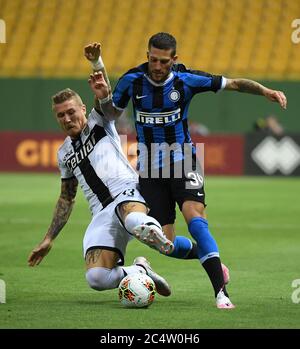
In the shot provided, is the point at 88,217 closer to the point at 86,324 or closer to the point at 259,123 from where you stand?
the point at 86,324

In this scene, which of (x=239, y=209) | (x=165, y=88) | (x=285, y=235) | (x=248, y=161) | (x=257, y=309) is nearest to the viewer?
(x=257, y=309)

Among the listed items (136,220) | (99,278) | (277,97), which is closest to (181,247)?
(99,278)

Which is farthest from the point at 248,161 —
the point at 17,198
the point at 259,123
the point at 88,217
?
the point at 88,217

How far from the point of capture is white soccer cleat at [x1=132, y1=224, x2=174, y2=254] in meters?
6.73

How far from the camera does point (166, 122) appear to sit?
25.6 ft

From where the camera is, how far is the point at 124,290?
7270 mm

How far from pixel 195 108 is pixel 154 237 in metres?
20.2

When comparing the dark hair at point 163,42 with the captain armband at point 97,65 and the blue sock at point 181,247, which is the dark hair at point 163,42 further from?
the blue sock at point 181,247

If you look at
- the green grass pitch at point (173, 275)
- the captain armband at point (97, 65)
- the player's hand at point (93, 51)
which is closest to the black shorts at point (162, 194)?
the green grass pitch at point (173, 275)

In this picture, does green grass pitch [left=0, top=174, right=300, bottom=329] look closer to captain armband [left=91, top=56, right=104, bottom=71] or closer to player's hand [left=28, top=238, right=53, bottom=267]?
player's hand [left=28, top=238, right=53, bottom=267]

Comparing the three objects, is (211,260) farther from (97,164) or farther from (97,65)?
(97,65)

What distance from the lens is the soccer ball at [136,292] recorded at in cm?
721

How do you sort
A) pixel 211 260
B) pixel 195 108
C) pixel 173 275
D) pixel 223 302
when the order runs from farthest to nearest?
pixel 195 108
pixel 173 275
pixel 211 260
pixel 223 302
